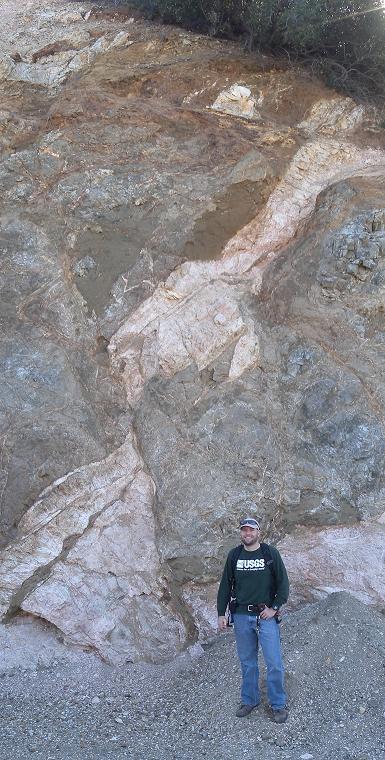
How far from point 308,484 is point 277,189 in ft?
10.5

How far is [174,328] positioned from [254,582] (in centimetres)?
286

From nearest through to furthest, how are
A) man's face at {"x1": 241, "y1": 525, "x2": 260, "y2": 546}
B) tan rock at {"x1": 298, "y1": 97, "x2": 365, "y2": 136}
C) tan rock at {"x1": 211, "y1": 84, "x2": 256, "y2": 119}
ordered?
man's face at {"x1": 241, "y1": 525, "x2": 260, "y2": 546} < tan rock at {"x1": 211, "y1": 84, "x2": 256, "y2": 119} < tan rock at {"x1": 298, "y1": 97, "x2": 365, "y2": 136}

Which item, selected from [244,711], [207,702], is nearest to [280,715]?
[244,711]

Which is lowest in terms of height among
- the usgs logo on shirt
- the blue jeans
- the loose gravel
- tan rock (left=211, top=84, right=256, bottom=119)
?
the loose gravel

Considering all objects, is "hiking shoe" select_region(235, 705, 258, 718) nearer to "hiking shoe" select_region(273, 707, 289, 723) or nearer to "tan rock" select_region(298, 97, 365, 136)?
"hiking shoe" select_region(273, 707, 289, 723)

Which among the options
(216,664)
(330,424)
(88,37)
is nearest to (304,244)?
(330,424)

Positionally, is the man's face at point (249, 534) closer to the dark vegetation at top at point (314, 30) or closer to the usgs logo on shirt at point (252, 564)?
the usgs logo on shirt at point (252, 564)

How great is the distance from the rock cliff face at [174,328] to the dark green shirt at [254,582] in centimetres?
125

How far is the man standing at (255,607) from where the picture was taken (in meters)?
4.92

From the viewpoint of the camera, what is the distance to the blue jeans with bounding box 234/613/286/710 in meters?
4.91

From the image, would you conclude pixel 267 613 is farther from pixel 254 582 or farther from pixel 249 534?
pixel 249 534

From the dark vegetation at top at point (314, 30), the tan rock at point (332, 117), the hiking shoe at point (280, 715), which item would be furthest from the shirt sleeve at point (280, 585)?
the dark vegetation at top at point (314, 30)

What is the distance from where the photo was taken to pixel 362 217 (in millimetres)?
7324

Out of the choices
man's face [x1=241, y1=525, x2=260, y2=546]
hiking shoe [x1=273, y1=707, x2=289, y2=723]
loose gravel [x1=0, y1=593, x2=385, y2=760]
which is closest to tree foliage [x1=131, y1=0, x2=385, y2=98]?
man's face [x1=241, y1=525, x2=260, y2=546]
